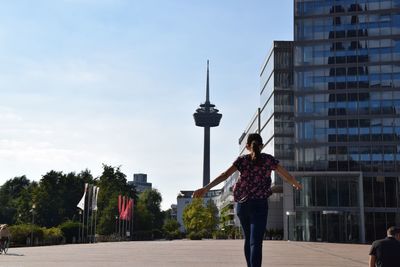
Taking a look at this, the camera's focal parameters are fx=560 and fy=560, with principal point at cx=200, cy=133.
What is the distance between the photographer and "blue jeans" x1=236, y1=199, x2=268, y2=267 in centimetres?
655

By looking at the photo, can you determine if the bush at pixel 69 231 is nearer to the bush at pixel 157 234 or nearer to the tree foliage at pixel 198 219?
the bush at pixel 157 234

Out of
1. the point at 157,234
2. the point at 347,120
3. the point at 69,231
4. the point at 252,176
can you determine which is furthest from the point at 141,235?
the point at 252,176

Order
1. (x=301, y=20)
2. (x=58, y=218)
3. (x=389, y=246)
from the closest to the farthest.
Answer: (x=389, y=246) → (x=301, y=20) → (x=58, y=218)

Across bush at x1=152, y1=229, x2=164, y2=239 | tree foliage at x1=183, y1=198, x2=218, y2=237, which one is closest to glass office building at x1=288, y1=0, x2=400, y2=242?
bush at x1=152, y1=229, x2=164, y2=239

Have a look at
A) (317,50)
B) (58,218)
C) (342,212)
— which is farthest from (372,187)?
(58,218)

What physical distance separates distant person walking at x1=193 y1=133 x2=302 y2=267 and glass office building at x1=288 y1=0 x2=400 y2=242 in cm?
5887

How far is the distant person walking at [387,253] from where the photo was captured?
7477mm

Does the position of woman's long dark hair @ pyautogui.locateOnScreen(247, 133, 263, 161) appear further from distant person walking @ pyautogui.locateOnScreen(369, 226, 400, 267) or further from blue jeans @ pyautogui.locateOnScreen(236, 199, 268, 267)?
distant person walking @ pyautogui.locateOnScreen(369, 226, 400, 267)

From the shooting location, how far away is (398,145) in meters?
63.4

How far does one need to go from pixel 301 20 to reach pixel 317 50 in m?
4.31

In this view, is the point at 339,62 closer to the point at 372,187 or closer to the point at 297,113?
the point at 297,113

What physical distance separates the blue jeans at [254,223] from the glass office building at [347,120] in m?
58.9

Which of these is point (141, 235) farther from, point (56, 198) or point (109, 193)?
point (56, 198)

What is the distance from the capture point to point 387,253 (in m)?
7.50
